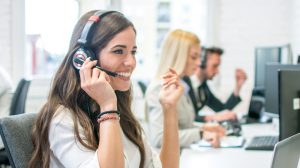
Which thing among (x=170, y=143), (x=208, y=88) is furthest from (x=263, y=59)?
(x=170, y=143)

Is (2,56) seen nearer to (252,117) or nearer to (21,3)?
(21,3)

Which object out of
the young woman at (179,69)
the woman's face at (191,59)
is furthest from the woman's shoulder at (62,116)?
the woman's face at (191,59)

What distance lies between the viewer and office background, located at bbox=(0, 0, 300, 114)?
372cm

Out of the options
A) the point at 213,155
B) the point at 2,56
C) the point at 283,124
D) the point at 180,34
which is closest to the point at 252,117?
the point at 180,34

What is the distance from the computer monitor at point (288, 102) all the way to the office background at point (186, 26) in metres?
1.96

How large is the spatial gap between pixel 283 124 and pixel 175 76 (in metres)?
0.47

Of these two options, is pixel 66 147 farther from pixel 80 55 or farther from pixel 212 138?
pixel 212 138

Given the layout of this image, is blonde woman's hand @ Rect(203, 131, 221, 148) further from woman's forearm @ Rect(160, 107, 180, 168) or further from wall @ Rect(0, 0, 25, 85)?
wall @ Rect(0, 0, 25, 85)

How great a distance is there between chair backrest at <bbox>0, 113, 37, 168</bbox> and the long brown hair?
0.06 feet

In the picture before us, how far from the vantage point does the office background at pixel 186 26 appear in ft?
12.2

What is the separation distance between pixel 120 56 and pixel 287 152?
54 centimetres

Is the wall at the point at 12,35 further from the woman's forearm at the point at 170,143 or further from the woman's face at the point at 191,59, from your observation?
the woman's forearm at the point at 170,143

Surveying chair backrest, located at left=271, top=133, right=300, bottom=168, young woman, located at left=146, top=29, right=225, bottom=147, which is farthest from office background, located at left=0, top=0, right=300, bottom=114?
chair backrest, located at left=271, top=133, right=300, bottom=168

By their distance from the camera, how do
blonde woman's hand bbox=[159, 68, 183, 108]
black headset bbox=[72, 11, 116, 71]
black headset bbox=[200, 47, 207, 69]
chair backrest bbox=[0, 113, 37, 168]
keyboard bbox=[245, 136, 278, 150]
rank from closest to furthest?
chair backrest bbox=[0, 113, 37, 168]
black headset bbox=[72, 11, 116, 71]
blonde woman's hand bbox=[159, 68, 183, 108]
keyboard bbox=[245, 136, 278, 150]
black headset bbox=[200, 47, 207, 69]
